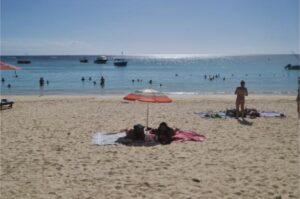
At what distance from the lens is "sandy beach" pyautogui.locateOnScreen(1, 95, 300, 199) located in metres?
7.06

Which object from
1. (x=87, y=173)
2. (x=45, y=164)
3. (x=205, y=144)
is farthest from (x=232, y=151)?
(x=45, y=164)

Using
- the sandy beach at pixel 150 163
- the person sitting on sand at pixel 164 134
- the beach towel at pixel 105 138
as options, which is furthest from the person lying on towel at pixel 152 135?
the sandy beach at pixel 150 163

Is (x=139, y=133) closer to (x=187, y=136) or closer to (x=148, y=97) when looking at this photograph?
(x=148, y=97)

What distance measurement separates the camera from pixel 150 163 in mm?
8820

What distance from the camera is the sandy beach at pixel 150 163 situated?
7062 millimetres

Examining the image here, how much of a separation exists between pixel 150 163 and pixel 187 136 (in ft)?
9.48

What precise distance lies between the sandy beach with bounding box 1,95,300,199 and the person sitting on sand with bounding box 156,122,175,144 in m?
0.54

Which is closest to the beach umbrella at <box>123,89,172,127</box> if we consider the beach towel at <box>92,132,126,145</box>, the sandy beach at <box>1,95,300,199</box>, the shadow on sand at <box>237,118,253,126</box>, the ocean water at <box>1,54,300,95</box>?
the beach towel at <box>92,132,126,145</box>

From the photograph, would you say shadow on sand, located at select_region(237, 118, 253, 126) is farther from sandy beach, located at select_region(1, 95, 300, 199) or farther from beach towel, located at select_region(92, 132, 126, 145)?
beach towel, located at select_region(92, 132, 126, 145)

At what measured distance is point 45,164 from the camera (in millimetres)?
8703

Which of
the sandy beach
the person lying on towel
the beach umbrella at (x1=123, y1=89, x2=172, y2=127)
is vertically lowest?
the sandy beach

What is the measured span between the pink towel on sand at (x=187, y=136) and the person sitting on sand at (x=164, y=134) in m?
0.21

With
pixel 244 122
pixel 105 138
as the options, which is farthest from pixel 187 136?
pixel 244 122

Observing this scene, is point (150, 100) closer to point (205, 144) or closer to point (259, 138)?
point (205, 144)
